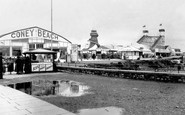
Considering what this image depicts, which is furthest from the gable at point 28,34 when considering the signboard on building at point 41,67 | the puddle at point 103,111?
the puddle at point 103,111

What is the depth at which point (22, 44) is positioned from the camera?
48.5 metres

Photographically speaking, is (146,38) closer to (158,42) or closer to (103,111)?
(158,42)

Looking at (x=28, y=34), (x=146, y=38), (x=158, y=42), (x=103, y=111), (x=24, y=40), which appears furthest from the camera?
(x=146, y=38)

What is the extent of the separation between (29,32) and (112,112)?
4345cm

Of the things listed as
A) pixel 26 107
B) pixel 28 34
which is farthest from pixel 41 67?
pixel 28 34

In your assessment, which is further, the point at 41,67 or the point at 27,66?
the point at 41,67

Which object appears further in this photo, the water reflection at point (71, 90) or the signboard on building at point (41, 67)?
the signboard on building at point (41, 67)

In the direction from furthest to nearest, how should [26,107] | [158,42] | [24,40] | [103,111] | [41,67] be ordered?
[158,42], [24,40], [41,67], [103,111], [26,107]

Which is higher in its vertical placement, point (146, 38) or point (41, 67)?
point (146, 38)

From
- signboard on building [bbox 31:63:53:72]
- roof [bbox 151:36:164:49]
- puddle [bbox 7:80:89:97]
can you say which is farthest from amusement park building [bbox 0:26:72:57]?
roof [bbox 151:36:164:49]

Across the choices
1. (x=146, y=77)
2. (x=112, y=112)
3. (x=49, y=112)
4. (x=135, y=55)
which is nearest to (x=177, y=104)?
(x=112, y=112)

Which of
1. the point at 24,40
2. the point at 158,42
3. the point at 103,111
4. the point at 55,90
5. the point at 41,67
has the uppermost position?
the point at 158,42

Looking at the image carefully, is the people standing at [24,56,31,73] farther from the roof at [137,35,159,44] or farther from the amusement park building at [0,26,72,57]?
the roof at [137,35,159,44]

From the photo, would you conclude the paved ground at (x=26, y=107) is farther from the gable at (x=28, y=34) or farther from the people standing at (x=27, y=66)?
the gable at (x=28, y=34)
